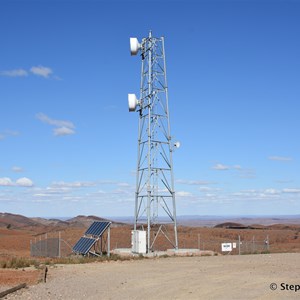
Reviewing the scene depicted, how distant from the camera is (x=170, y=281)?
752 inches

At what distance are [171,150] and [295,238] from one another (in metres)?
38.8

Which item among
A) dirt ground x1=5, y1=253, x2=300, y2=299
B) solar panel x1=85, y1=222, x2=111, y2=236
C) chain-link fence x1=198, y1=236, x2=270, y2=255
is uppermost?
solar panel x1=85, y1=222, x2=111, y2=236

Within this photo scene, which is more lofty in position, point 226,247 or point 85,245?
point 85,245

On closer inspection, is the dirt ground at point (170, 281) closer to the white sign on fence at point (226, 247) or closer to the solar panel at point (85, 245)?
the solar panel at point (85, 245)

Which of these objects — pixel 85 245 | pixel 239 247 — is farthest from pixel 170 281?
pixel 239 247

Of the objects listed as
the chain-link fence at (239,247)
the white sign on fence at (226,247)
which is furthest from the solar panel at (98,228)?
the chain-link fence at (239,247)

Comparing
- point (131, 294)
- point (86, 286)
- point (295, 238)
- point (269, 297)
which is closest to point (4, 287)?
point (86, 286)

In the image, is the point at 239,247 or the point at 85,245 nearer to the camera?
the point at 85,245

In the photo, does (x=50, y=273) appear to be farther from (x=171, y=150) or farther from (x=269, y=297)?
(x=171, y=150)

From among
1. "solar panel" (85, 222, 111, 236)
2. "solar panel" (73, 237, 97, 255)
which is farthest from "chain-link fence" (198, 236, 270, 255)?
"solar panel" (73, 237, 97, 255)

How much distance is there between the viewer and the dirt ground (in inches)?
630

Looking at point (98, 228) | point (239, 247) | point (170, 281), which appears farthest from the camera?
point (239, 247)

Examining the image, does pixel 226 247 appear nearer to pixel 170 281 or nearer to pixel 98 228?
pixel 98 228

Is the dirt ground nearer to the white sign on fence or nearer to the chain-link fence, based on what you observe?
the white sign on fence
